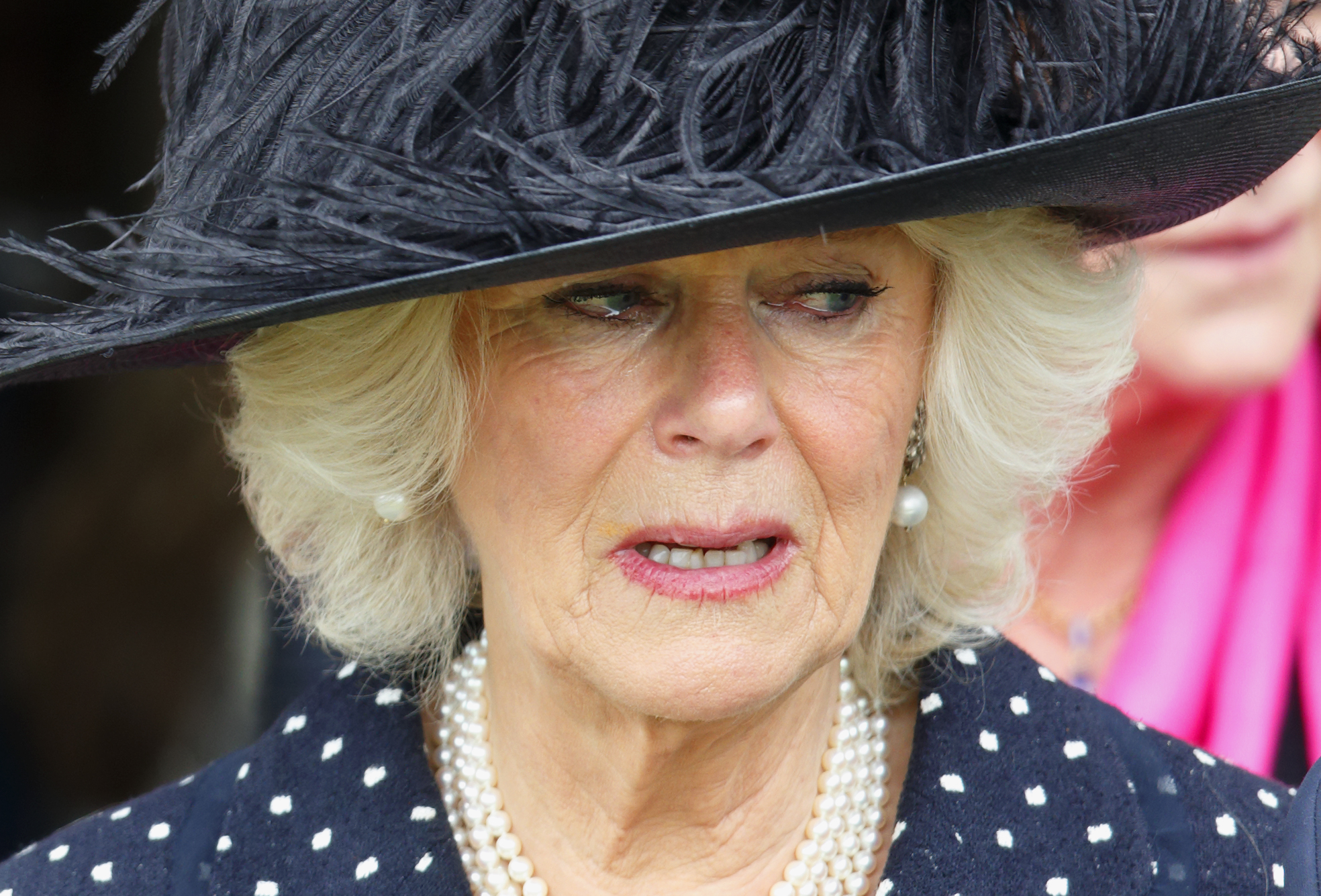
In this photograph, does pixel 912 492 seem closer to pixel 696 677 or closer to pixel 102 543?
pixel 696 677

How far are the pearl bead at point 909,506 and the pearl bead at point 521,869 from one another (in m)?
0.64

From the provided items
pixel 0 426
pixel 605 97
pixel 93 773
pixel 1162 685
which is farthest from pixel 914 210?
pixel 93 773

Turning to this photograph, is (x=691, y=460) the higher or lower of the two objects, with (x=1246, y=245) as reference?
lower

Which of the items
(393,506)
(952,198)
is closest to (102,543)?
(393,506)

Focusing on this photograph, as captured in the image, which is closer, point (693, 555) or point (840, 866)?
point (693, 555)

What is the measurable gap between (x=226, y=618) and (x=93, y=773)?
1.45 ft

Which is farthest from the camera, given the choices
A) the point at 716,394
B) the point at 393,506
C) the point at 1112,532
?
the point at 1112,532

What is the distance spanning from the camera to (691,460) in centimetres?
134

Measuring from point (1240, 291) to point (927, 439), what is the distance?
1.01m

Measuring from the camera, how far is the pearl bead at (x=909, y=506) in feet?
→ 5.48

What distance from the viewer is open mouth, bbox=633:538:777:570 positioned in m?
1.40

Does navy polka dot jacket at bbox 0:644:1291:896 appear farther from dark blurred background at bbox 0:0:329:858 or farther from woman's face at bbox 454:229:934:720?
dark blurred background at bbox 0:0:329:858

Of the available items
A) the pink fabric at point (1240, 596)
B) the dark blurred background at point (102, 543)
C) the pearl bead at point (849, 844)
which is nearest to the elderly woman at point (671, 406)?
the pearl bead at point (849, 844)

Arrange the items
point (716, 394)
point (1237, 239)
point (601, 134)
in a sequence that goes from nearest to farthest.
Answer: point (601, 134) < point (716, 394) < point (1237, 239)
